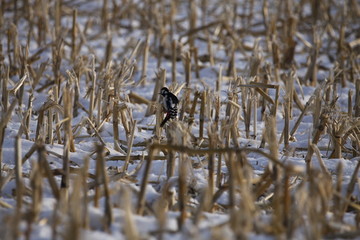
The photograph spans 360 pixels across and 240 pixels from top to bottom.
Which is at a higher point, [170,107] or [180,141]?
[170,107]

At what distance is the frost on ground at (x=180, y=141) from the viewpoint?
7.28 feet

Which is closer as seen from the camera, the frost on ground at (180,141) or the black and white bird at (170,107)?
the frost on ground at (180,141)

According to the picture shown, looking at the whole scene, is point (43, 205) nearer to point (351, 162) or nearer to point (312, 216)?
point (312, 216)

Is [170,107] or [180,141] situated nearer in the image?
[180,141]

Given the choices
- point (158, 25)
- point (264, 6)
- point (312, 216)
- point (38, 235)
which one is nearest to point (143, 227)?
point (38, 235)

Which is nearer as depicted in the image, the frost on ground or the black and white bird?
the frost on ground

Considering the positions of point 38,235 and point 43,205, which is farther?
point 43,205

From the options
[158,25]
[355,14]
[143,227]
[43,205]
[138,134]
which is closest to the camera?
[143,227]

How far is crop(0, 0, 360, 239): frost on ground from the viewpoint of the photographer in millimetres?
2219

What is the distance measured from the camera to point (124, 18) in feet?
26.5

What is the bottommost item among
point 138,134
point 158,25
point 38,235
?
point 38,235

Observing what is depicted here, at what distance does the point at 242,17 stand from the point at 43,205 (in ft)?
19.9

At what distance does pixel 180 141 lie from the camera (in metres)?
2.76

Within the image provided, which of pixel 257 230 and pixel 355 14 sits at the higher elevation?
pixel 355 14
